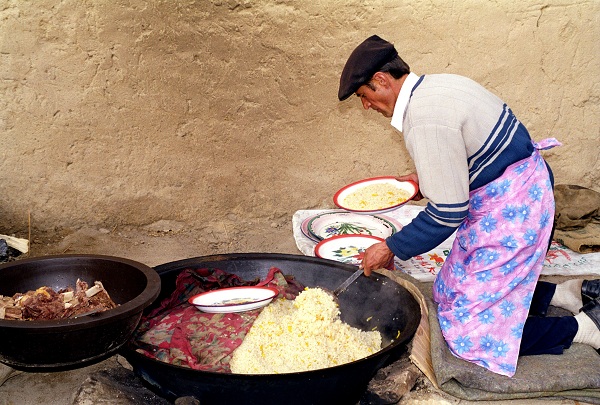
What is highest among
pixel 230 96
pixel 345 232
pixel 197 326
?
pixel 230 96

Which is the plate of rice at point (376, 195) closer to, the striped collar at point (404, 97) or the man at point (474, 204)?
the man at point (474, 204)

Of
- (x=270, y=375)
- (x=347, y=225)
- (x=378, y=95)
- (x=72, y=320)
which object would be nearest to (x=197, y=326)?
(x=270, y=375)

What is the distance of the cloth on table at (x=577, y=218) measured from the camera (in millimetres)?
4227

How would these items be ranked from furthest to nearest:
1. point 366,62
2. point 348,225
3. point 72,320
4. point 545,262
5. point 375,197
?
point 348,225 → point 545,262 → point 375,197 → point 366,62 → point 72,320

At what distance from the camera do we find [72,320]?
2.18 metres

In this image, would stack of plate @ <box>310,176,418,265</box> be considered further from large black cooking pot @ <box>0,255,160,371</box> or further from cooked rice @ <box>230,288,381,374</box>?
large black cooking pot @ <box>0,255,160,371</box>

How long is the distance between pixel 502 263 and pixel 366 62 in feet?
3.40

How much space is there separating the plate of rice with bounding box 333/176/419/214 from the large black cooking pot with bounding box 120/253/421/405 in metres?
0.64

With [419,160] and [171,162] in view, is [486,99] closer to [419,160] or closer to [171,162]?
[419,160]

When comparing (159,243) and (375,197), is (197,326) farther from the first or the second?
(159,243)

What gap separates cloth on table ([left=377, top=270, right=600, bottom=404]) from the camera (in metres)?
2.67

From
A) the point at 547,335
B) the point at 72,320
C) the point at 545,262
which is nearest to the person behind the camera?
the point at 72,320

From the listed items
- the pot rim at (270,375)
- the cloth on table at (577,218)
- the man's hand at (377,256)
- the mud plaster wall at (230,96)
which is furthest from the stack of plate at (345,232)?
the cloth on table at (577,218)

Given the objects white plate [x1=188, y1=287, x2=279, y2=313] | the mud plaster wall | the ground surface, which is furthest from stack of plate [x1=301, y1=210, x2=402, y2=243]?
white plate [x1=188, y1=287, x2=279, y2=313]
